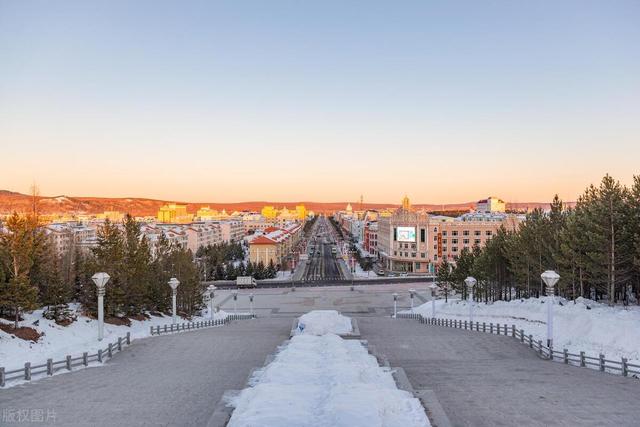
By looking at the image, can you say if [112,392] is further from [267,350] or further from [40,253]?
[40,253]

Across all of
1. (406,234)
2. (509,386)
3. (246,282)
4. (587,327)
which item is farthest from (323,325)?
(406,234)

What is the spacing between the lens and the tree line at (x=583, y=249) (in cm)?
3092

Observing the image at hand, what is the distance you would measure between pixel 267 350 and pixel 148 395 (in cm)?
884

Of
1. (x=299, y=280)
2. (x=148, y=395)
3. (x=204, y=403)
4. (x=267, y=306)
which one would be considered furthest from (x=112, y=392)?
(x=299, y=280)

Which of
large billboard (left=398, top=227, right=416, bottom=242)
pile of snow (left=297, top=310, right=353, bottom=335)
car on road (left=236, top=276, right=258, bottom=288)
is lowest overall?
car on road (left=236, top=276, right=258, bottom=288)

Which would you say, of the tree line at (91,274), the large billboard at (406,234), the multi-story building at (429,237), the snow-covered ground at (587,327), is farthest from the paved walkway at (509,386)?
the large billboard at (406,234)

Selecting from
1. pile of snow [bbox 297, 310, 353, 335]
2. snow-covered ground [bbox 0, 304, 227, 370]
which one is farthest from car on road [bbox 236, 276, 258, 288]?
pile of snow [bbox 297, 310, 353, 335]

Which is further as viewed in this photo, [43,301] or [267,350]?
[43,301]

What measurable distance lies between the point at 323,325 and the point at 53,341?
13.3 metres

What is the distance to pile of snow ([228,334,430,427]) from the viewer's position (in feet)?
→ 32.5

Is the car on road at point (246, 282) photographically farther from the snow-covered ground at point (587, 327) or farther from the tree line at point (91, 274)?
the snow-covered ground at point (587, 327)

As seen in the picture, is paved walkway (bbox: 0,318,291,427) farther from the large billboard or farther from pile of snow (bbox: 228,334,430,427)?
the large billboard

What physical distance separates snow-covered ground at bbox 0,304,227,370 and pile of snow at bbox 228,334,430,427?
1079cm

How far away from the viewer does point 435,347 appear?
23234mm
